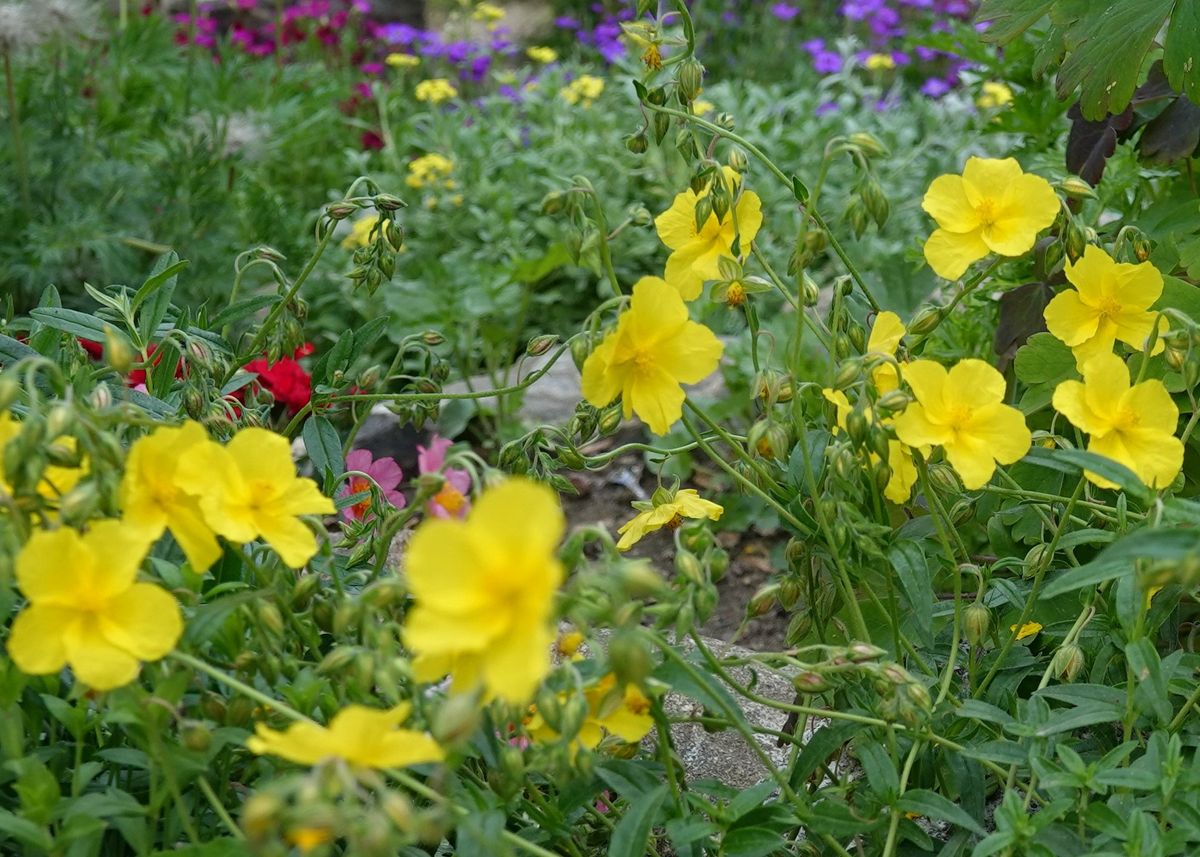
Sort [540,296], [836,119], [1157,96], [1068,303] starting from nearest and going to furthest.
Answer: [1068,303]
[1157,96]
[540,296]
[836,119]

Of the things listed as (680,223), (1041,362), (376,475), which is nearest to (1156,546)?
(680,223)

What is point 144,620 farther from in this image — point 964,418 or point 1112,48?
A: point 1112,48

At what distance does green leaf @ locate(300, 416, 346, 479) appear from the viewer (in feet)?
5.31

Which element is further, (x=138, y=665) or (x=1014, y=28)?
(x=1014, y=28)

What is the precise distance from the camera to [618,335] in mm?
1251

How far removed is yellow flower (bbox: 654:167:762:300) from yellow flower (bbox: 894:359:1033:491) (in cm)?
24

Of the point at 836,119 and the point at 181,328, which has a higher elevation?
the point at 181,328

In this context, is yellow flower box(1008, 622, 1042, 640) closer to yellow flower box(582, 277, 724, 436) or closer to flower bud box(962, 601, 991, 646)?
flower bud box(962, 601, 991, 646)

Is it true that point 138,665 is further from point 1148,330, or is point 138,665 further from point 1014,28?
point 1014,28

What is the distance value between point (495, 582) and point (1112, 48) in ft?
4.95

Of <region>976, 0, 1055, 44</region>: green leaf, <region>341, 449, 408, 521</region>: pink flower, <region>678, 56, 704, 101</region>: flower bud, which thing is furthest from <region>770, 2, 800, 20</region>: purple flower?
<region>678, 56, 704, 101</region>: flower bud

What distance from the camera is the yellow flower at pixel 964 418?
1.29 meters

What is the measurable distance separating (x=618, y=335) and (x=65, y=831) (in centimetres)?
61

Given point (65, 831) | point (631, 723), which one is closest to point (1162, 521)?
point (631, 723)
